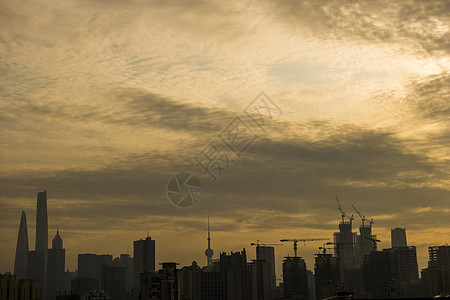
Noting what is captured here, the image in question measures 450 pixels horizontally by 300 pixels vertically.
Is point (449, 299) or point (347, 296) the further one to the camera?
point (347, 296)

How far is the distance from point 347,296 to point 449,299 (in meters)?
41.4

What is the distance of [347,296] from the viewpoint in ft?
534

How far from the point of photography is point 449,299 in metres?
124
